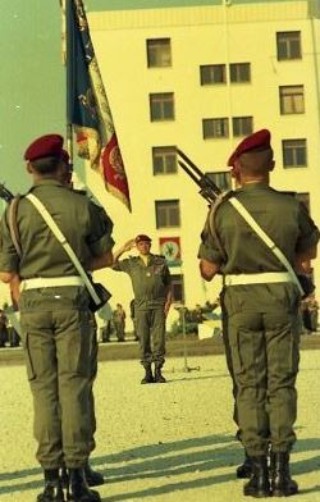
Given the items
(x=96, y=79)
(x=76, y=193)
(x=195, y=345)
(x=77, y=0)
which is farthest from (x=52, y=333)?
(x=195, y=345)

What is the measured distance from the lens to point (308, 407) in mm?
11344

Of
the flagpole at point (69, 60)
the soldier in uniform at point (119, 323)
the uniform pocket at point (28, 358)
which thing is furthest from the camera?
the soldier in uniform at point (119, 323)

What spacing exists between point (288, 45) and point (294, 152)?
5506 millimetres

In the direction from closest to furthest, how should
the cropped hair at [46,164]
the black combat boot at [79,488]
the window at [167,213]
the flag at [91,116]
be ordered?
the black combat boot at [79,488] → the cropped hair at [46,164] → the flag at [91,116] → the window at [167,213]

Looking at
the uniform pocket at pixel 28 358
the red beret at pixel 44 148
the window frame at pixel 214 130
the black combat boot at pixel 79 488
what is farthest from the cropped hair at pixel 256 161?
the window frame at pixel 214 130

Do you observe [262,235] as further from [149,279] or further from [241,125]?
[241,125]

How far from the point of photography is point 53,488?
6449 mm

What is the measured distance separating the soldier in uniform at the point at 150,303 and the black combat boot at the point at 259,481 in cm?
868

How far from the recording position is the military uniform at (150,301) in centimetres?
1527

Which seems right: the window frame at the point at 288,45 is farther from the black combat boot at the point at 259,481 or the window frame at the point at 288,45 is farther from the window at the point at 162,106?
the black combat boot at the point at 259,481

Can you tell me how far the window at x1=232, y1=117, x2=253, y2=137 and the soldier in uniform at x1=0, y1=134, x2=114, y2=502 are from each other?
5426cm

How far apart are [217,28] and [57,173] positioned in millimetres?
55010

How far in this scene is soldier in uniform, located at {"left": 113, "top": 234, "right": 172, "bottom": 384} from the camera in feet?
50.1

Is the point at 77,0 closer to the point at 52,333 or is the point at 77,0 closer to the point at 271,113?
the point at 52,333
